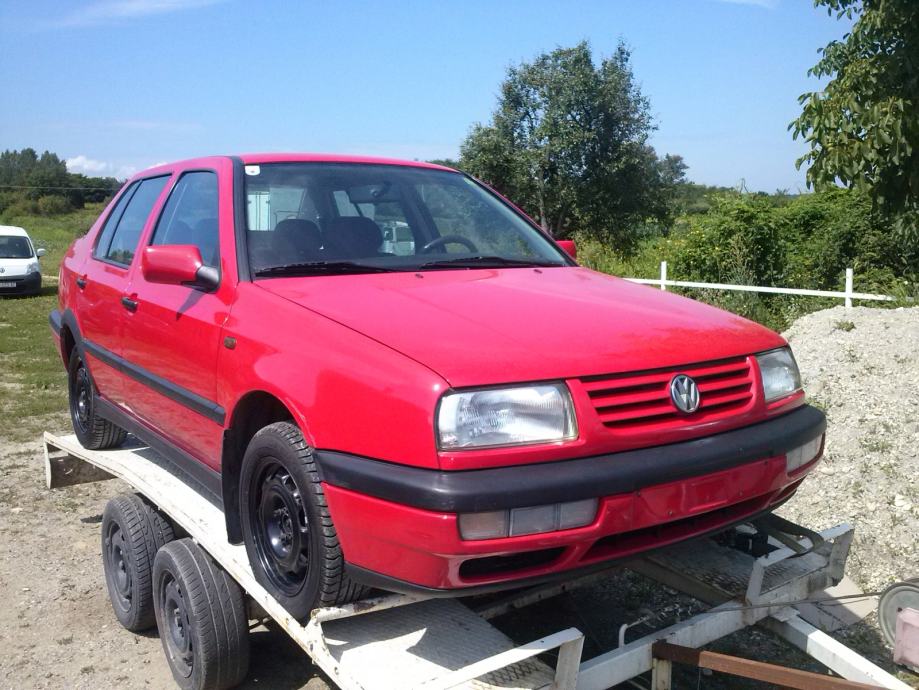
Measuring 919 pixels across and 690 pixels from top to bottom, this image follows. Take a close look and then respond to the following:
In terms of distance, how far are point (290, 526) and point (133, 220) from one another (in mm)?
2477

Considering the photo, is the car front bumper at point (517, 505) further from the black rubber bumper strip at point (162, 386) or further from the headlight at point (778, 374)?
the black rubber bumper strip at point (162, 386)

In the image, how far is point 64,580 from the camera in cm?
452

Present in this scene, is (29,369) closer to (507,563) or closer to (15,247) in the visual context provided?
(507,563)

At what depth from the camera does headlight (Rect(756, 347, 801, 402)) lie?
9.02 feet

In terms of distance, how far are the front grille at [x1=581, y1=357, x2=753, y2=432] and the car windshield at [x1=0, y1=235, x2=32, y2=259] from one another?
793 inches

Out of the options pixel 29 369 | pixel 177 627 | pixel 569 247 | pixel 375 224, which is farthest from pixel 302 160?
pixel 29 369

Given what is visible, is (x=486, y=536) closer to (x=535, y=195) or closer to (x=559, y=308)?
(x=559, y=308)

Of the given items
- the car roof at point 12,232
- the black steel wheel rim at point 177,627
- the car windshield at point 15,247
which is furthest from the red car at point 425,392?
the car roof at point 12,232

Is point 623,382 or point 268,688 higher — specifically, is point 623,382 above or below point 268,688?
above

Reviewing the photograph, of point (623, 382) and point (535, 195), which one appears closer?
point (623, 382)

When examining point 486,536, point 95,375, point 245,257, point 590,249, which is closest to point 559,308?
point 486,536

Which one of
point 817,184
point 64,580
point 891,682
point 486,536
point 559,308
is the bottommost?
point 64,580

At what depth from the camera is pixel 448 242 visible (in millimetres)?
3547

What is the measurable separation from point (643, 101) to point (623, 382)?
24.2 meters
